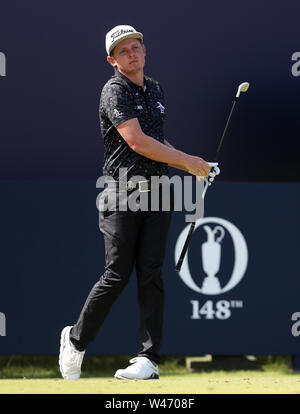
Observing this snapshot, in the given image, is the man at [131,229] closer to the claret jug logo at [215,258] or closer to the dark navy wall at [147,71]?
the claret jug logo at [215,258]

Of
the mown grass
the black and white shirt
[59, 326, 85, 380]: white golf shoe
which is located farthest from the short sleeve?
the mown grass

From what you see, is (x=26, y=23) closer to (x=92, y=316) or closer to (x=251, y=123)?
(x=251, y=123)

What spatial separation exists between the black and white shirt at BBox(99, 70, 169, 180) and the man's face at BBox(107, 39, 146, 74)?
0.04 metres

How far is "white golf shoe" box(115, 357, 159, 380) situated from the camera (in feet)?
11.4

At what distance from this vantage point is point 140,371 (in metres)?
3.49

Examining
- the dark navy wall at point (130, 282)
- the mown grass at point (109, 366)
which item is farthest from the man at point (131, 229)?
the mown grass at point (109, 366)

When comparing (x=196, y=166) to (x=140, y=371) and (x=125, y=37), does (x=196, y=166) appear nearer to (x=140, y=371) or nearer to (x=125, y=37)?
(x=125, y=37)

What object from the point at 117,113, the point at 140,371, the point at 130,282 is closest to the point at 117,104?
the point at 117,113

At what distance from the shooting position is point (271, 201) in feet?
17.2

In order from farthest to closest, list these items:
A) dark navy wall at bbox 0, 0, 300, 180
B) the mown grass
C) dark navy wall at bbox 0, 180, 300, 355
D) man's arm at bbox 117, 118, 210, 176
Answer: the mown grass → dark navy wall at bbox 0, 0, 300, 180 → dark navy wall at bbox 0, 180, 300, 355 → man's arm at bbox 117, 118, 210, 176

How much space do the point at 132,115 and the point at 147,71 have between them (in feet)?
6.68

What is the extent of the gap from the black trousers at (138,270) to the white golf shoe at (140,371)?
0.05 meters

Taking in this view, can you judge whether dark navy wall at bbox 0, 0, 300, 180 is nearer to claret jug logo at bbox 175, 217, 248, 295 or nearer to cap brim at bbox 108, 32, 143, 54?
claret jug logo at bbox 175, 217, 248, 295
